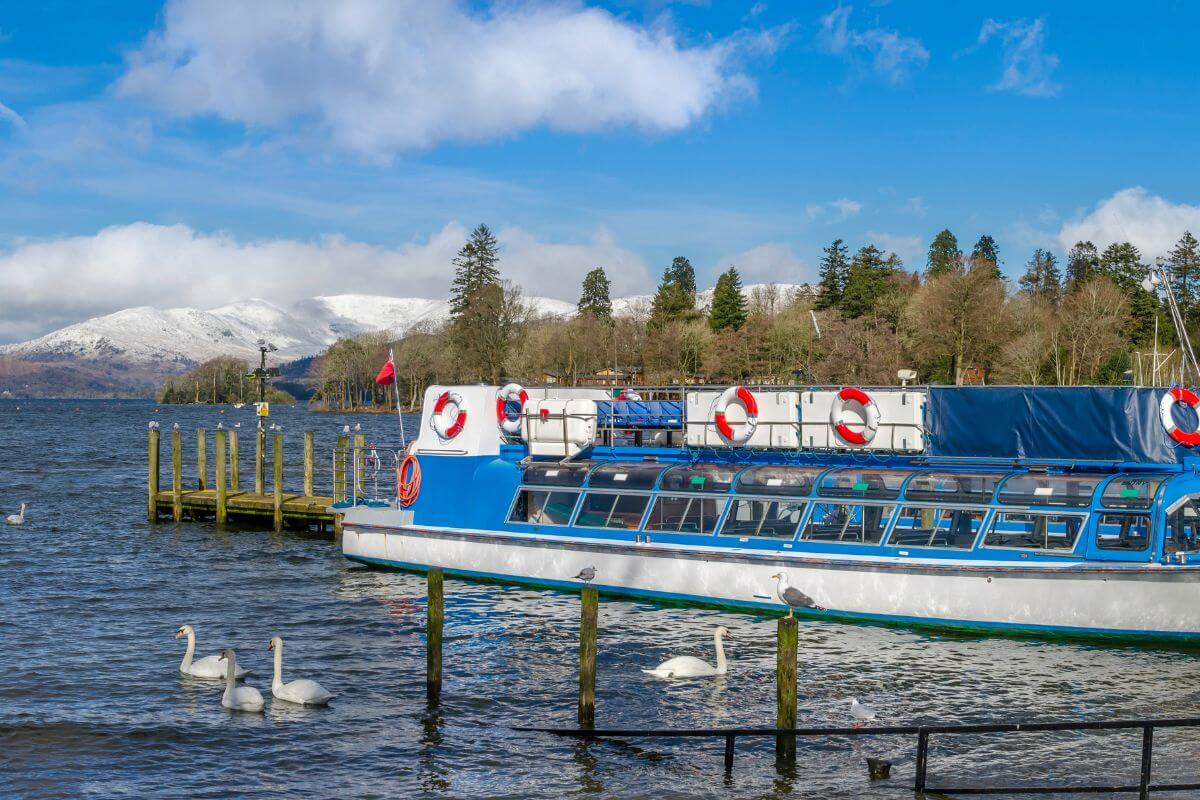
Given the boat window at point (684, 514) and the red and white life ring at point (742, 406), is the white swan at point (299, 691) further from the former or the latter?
the red and white life ring at point (742, 406)

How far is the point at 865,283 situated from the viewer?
121625mm

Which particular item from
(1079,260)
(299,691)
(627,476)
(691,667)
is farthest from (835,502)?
(1079,260)

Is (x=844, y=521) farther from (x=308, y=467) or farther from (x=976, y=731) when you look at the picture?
(x=308, y=467)

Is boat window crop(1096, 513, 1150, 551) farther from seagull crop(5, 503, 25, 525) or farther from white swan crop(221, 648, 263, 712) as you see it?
seagull crop(5, 503, 25, 525)

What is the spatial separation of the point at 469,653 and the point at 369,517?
1063cm

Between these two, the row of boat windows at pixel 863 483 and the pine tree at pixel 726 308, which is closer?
the row of boat windows at pixel 863 483

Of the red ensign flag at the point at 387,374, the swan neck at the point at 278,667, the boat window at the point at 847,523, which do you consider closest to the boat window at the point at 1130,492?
the boat window at the point at 847,523

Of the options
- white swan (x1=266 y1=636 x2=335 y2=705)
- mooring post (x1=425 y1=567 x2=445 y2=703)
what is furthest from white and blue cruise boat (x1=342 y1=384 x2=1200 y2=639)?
white swan (x1=266 y1=636 x2=335 y2=705)

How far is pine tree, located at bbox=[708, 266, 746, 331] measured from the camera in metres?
136

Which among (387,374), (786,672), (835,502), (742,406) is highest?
(387,374)

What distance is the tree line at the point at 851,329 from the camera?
86.9 meters

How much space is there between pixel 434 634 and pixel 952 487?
1259cm

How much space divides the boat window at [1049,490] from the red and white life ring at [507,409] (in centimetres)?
1384

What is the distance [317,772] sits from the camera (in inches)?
738
